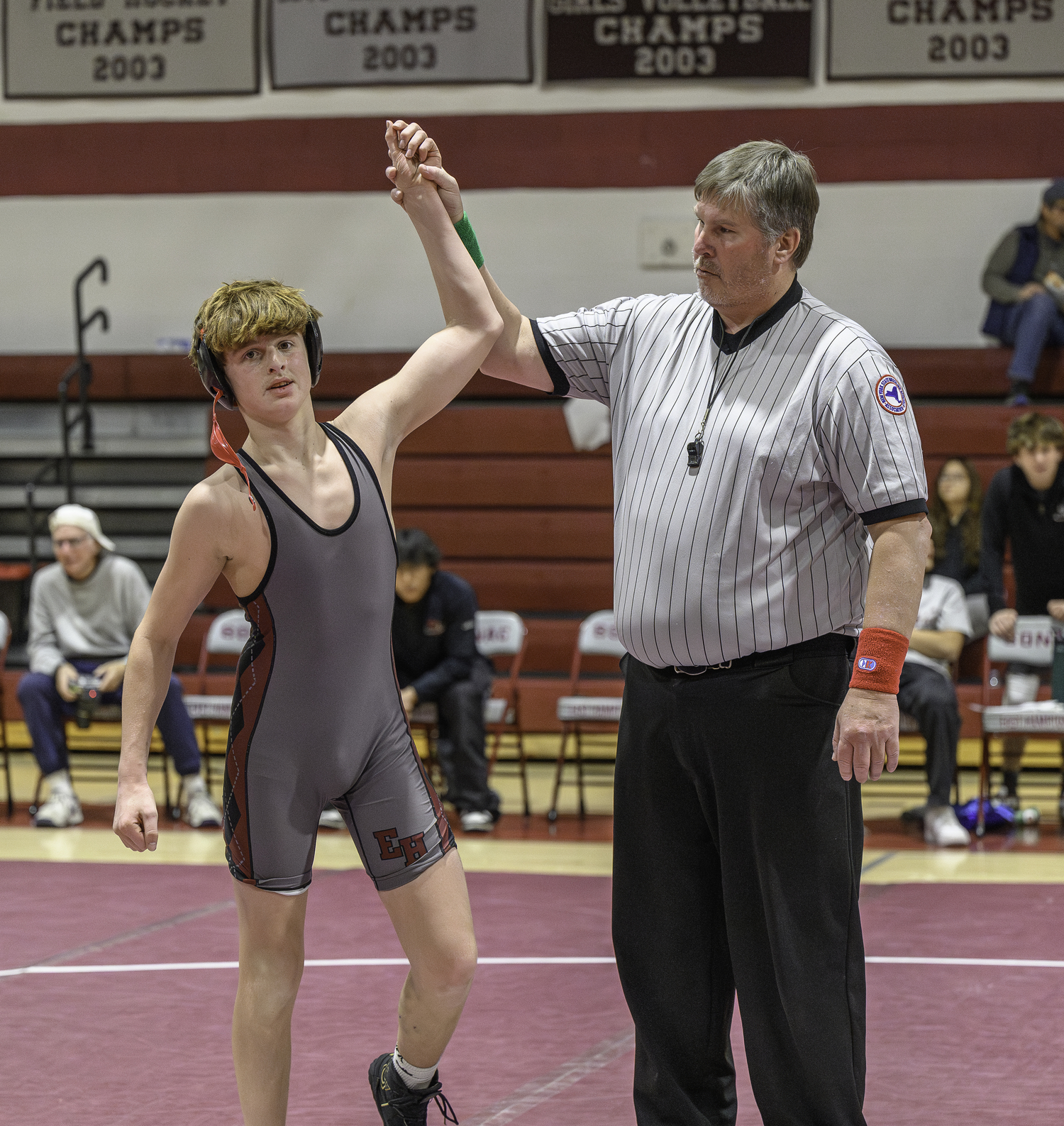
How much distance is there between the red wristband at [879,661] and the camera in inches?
92.4

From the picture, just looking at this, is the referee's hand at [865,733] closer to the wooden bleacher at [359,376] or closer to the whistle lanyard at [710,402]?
the whistle lanyard at [710,402]

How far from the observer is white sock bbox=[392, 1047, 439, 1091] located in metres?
2.78

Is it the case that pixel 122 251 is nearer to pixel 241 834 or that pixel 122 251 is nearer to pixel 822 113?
pixel 822 113

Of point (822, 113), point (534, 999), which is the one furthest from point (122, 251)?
point (534, 999)

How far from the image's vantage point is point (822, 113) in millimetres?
9266

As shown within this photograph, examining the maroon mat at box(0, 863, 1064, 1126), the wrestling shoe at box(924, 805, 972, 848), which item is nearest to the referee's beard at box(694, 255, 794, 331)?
the maroon mat at box(0, 863, 1064, 1126)

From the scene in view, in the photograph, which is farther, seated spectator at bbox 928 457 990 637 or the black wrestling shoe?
seated spectator at bbox 928 457 990 637

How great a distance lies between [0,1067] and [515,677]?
3626 mm

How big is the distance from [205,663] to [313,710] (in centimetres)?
504

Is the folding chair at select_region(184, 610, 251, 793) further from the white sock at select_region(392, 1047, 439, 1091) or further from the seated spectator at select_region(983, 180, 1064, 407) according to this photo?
the seated spectator at select_region(983, 180, 1064, 407)

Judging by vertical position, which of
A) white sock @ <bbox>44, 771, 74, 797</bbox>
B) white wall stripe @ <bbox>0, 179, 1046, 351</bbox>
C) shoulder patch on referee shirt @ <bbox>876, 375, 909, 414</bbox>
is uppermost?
white wall stripe @ <bbox>0, 179, 1046, 351</bbox>

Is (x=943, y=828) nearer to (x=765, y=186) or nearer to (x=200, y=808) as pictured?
(x=200, y=808)

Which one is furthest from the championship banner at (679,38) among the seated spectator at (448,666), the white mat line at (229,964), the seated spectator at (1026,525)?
the white mat line at (229,964)

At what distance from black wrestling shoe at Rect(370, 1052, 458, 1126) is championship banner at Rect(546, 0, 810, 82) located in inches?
298
